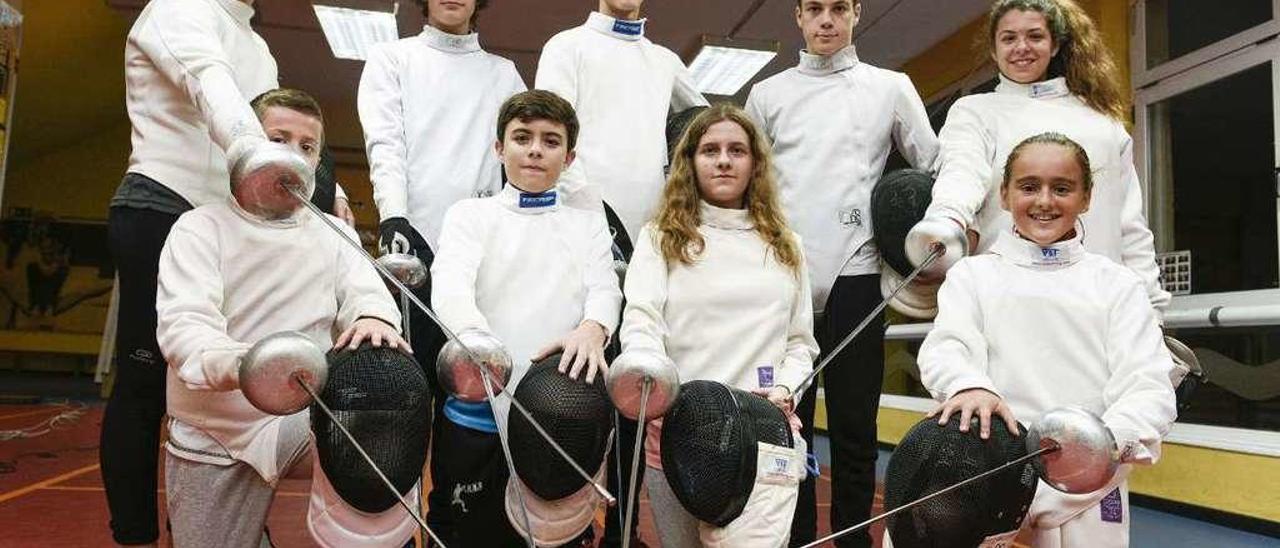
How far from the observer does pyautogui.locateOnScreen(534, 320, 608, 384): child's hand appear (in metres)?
1.40

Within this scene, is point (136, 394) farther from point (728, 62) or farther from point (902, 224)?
point (728, 62)

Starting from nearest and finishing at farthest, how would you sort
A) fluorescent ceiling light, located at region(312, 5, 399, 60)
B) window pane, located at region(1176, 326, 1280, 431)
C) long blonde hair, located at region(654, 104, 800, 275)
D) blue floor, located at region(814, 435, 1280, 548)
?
long blonde hair, located at region(654, 104, 800, 275)
blue floor, located at region(814, 435, 1280, 548)
window pane, located at region(1176, 326, 1280, 431)
fluorescent ceiling light, located at region(312, 5, 399, 60)

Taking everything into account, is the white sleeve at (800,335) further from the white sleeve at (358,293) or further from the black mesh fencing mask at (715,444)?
the white sleeve at (358,293)

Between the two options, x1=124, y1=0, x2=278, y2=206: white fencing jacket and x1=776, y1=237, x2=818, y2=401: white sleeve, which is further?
x1=776, y1=237, x2=818, y2=401: white sleeve

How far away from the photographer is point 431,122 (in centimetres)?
190

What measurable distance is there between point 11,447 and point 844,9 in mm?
3892

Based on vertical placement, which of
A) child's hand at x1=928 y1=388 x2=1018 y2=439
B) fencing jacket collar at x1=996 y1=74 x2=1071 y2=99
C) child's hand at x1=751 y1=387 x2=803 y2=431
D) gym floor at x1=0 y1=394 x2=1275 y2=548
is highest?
fencing jacket collar at x1=996 y1=74 x2=1071 y2=99

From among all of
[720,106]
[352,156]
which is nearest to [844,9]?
[720,106]

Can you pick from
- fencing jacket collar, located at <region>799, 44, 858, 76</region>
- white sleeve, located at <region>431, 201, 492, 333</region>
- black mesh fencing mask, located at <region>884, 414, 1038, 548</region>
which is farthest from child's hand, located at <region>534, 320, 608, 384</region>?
fencing jacket collar, located at <region>799, 44, 858, 76</region>

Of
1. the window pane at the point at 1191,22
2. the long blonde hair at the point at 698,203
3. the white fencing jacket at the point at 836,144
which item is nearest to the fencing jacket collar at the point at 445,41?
the long blonde hair at the point at 698,203

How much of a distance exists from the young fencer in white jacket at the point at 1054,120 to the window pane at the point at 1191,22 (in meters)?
2.61

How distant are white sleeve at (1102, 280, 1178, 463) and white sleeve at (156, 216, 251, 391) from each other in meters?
1.18

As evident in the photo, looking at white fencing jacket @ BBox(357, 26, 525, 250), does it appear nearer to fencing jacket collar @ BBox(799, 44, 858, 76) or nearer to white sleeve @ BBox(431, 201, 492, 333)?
white sleeve @ BBox(431, 201, 492, 333)

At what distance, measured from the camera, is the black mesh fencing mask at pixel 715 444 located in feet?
4.14
